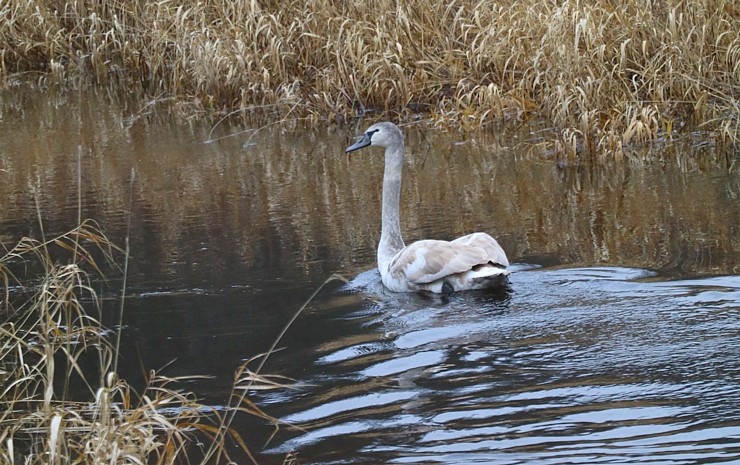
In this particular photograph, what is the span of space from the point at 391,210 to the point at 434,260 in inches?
34.2

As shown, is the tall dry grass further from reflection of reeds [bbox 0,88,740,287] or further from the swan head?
the swan head

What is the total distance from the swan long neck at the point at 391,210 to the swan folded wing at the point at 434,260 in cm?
29

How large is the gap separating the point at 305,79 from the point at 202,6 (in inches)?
57.7

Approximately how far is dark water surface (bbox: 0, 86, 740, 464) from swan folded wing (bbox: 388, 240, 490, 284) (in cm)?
16

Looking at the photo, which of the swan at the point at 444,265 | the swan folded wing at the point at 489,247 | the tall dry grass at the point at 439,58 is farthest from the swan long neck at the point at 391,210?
the tall dry grass at the point at 439,58

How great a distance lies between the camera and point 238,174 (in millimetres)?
10070

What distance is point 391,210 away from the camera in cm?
748

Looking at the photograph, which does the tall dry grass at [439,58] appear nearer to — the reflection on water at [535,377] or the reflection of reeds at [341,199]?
the reflection of reeds at [341,199]

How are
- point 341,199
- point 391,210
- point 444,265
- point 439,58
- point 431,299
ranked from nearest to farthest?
point 444,265, point 431,299, point 391,210, point 341,199, point 439,58

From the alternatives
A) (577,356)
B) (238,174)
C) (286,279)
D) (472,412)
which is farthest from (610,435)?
(238,174)

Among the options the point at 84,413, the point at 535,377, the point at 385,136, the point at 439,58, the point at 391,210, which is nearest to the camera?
the point at 84,413

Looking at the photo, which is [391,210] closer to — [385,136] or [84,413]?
[385,136]

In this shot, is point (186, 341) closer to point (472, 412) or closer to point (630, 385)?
point (472, 412)

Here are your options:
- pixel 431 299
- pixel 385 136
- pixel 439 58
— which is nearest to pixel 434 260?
pixel 431 299
